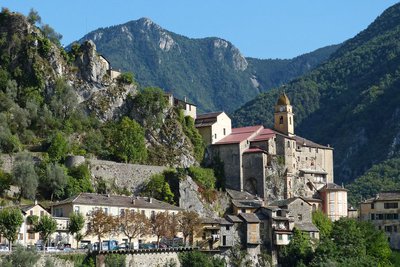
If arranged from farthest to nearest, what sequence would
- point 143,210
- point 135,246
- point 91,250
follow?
point 143,210
point 135,246
point 91,250

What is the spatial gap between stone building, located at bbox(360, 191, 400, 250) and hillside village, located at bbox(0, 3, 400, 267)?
0.62 ft

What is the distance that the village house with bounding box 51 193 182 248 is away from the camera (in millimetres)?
89931

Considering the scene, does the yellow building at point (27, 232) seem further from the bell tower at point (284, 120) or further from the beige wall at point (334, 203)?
the bell tower at point (284, 120)

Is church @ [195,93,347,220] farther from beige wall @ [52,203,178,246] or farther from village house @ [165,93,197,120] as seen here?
beige wall @ [52,203,178,246]

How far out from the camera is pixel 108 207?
304 feet

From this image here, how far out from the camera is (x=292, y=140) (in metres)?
119

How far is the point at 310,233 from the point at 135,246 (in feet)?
82.5

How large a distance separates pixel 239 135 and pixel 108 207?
3180 centimetres

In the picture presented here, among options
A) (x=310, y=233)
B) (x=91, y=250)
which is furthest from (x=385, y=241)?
(x=91, y=250)

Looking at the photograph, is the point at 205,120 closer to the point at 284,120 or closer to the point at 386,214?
the point at 284,120

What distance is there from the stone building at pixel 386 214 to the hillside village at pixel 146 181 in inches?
7.4

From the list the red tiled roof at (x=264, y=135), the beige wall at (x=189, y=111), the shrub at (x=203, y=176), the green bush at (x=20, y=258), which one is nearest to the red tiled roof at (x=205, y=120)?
the beige wall at (x=189, y=111)

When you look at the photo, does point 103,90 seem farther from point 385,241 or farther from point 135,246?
point 385,241

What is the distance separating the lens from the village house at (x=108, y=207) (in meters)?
89.9
